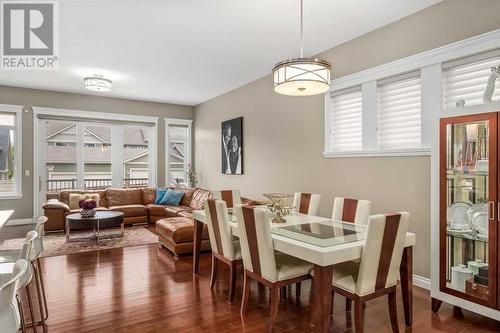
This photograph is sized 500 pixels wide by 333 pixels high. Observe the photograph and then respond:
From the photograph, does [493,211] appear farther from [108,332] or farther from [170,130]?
[170,130]

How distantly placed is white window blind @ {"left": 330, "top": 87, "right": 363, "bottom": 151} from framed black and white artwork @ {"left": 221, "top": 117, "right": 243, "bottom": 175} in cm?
240

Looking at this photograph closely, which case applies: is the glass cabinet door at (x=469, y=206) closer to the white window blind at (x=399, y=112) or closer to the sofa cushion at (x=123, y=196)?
the white window blind at (x=399, y=112)

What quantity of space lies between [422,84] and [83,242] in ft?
17.9

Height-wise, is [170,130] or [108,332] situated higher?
[170,130]

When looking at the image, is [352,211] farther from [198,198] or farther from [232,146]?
[198,198]

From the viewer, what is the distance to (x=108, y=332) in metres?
2.39

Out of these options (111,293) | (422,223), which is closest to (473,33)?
(422,223)

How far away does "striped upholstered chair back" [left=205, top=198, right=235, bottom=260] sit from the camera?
118 inches

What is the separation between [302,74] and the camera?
2.46m

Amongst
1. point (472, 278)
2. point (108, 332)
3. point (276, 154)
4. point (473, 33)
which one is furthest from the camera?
point (276, 154)

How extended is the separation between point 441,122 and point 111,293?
11.6 ft

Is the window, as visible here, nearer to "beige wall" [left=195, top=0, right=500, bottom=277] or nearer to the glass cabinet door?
"beige wall" [left=195, top=0, right=500, bottom=277]

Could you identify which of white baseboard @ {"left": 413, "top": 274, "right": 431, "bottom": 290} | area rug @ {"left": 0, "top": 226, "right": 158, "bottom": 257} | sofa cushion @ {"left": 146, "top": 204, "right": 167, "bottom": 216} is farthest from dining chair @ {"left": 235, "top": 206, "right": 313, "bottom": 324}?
sofa cushion @ {"left": 146, "top": 204, "right": 167, "bottom": 216}

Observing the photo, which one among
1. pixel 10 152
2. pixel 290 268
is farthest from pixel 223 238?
pixel 10 152
